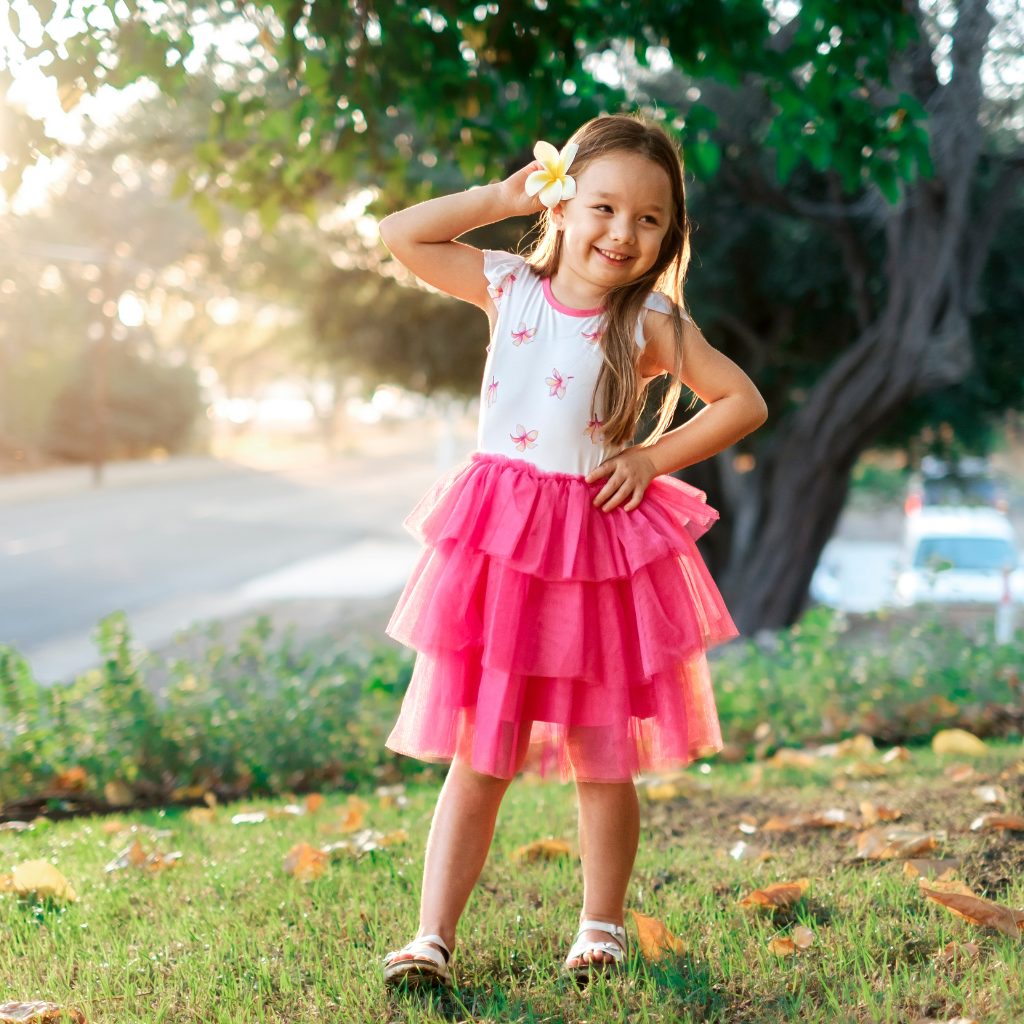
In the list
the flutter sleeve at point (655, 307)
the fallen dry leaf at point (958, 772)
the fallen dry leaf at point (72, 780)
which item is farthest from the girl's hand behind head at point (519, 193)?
the fallen dry leaf at point (72, 780)

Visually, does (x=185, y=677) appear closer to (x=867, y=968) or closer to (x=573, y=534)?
(x=573, y=534)

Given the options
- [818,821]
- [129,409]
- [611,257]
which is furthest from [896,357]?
[129,409]

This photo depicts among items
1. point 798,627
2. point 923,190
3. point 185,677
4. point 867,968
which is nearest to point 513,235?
point 923,190

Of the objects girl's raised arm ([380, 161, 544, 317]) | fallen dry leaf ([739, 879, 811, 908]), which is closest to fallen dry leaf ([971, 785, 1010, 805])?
fallen dry leaf ([739, 879, 811, 908])

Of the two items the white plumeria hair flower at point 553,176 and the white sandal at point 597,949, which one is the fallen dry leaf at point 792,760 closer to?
the white sandal at point 597,949

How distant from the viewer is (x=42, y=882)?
2400 millimetres

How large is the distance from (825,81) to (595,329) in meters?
1.55

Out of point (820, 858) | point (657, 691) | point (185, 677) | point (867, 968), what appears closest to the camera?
point (867, 968)

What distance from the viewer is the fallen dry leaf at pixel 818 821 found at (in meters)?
2.81

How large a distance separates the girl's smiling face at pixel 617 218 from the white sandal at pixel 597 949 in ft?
4.20

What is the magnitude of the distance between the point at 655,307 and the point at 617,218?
0.19 meters

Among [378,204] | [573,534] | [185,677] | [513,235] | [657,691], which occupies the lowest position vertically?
[185,677]

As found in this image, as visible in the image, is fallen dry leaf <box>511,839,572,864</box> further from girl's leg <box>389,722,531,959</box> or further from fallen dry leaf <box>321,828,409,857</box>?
girl's leg <box>389,722,531,959</box>

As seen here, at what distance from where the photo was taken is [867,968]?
72.7 inches
